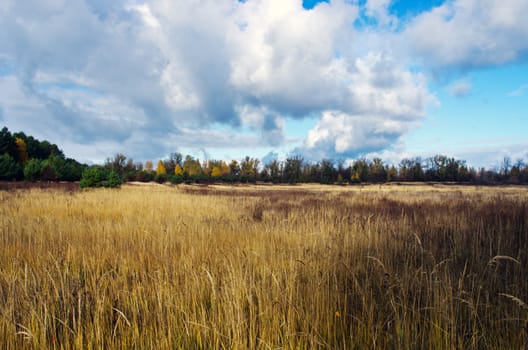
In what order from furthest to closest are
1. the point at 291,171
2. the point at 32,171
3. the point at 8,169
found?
the point at 291,171, the point at 8,169, the point at 32,171

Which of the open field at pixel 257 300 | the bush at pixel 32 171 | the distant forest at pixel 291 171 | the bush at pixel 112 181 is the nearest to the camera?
the open field at pixel 257 300

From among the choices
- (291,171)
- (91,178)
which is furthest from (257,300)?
(291,171)

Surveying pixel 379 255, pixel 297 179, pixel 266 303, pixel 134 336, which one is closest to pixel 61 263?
pixel 134 336

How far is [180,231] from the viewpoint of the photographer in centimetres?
590

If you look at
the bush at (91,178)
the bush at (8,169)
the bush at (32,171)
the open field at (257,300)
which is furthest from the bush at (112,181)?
the bush at (8,169)

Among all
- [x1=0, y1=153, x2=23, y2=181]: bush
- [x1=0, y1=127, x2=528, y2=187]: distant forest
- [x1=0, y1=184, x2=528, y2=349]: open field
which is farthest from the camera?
[x1=0, y1=127, x2=528, y2=187]: distant forest

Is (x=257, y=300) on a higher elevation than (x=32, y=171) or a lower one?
lower

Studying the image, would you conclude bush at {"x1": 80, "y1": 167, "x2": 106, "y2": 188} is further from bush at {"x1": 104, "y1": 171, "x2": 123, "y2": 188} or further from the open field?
the open field

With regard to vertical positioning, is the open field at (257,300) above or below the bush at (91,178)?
below

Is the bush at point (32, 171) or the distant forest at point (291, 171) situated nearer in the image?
the bush at point (32, 171)

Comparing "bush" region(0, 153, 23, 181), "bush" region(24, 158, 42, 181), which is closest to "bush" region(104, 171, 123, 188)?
"bush" region(24, 158, 42, 181)

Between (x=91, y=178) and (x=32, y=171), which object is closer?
(x=91, y=178)

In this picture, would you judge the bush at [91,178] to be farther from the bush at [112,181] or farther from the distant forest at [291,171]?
the distant forest at [291,171]

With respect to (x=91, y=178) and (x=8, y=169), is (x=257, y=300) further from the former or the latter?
(x=8, y=169)
